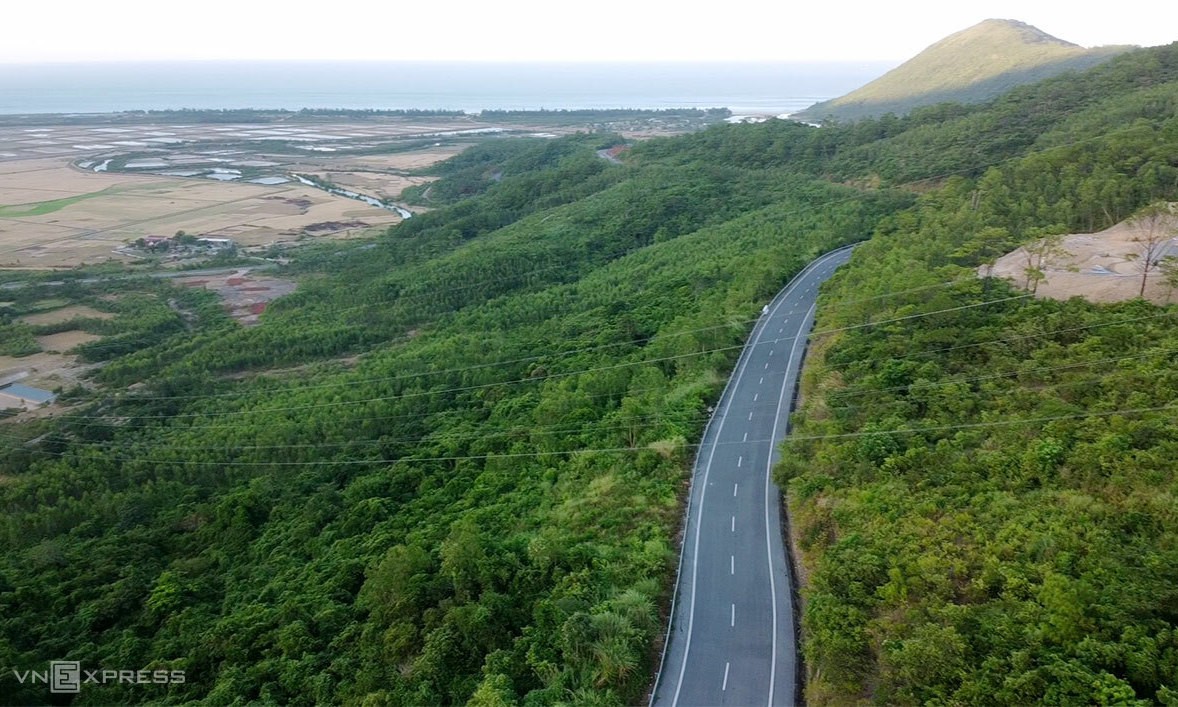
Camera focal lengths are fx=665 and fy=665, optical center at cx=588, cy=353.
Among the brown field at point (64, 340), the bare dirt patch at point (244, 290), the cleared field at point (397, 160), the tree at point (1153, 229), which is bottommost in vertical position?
the brown field at point (64, 340)

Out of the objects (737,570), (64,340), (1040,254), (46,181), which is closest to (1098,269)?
(1040,254)

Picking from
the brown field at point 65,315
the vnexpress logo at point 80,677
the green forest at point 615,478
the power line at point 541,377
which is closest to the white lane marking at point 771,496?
the green forest at point 615,478

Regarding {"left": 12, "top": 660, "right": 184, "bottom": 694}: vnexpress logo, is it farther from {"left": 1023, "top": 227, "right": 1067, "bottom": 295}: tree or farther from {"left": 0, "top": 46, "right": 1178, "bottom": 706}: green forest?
{"left": 1023, "top": 227, "right": 1067, "bottom": 295}: tree

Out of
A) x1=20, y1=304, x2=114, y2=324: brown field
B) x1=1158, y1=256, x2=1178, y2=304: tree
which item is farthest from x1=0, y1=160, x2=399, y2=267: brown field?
x1=1158, y1=256, x2=1178, y2=304: tree

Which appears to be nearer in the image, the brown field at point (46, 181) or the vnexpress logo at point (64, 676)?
the vnexpress logo at point (64, 676)

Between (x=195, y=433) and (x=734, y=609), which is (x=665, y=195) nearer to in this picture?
(x=195, y=433)

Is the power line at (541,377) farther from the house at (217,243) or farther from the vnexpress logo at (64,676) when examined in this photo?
the house at (217,243)
